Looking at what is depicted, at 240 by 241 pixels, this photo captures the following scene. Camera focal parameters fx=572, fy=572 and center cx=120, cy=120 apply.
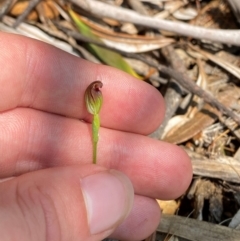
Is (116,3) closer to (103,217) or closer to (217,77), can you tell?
(217,77)

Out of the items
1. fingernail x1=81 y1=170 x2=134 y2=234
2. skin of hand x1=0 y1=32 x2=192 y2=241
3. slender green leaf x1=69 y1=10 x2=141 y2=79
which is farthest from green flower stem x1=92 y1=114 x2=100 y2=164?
slender green leaf x1=69 y1=10 x2=141 y2=79

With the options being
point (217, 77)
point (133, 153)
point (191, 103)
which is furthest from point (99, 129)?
point (217, 77)

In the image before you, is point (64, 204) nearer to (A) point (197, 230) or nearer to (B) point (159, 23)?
(A) point (197, 230)

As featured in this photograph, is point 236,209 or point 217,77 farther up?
point 217,77

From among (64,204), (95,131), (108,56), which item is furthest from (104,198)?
(108,56)

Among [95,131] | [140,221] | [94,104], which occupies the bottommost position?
[140,221]
